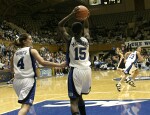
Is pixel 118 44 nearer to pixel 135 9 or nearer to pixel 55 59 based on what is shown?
pixel 135 9

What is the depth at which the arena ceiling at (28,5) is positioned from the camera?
102 feet

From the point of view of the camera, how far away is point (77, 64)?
15.4 feet

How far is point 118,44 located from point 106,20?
15.9 ft

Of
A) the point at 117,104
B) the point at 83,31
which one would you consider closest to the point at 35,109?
the point at 117,104

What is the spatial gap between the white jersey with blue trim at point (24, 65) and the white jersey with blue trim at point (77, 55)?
22.6 inches

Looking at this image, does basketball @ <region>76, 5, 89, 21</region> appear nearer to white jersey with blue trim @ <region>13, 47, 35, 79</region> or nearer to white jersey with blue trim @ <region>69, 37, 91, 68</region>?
white jersey with blue trim @ <region>69, 37, 91, 68</region>

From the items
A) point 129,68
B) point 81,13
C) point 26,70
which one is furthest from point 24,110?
point 129,68

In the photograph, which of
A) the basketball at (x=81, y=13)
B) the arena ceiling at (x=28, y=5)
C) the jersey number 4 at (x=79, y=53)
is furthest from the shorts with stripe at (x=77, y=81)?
the arena ceiling at (x=28, y=5)

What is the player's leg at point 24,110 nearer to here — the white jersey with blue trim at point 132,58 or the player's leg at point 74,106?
the player's leg at point 74,106

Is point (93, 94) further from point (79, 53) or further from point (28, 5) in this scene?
point (28, 5)

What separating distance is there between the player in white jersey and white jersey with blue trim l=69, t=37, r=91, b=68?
0.51 ft

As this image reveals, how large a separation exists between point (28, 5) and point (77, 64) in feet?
97.9

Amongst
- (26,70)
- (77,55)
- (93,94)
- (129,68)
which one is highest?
(77,55)

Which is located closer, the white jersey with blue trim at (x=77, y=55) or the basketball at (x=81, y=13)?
the basketball at (x=81, y=13)
